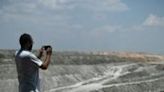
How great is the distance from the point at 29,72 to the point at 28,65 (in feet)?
0.47

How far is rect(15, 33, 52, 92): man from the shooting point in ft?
26.0

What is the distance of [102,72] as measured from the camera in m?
79.1

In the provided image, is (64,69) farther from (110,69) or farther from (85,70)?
(110,69)

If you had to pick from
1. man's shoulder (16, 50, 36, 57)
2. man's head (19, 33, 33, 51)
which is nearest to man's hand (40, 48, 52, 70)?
man's shoulder (16, 50, 36, 57)

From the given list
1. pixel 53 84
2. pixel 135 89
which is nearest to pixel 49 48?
pixel 135 89

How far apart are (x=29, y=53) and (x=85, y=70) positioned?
6581cm

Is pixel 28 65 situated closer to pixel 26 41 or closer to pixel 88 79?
pixel 26 41

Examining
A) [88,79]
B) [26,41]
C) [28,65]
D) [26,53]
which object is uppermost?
[26,41]

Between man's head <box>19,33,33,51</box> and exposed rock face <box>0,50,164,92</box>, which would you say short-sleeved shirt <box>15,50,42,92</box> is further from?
exposed rock face <box>0,50,164,92</box>

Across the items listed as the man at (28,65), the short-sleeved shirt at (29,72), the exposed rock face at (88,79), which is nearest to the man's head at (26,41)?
the man at (28,65)

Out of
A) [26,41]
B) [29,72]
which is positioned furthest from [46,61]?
[26,41]

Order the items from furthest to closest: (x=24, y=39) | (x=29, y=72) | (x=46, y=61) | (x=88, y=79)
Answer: (x=88, y=79) < (x=24, y=39) < (x=29, y=72) < (x=46, y=61)

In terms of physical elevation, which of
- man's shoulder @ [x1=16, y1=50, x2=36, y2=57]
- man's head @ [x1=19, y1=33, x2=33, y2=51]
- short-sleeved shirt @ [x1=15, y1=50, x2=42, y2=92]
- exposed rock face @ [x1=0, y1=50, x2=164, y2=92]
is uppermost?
man's head @ [x1=19, y1=33, x2=33, y2=51]

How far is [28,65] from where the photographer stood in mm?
8070
